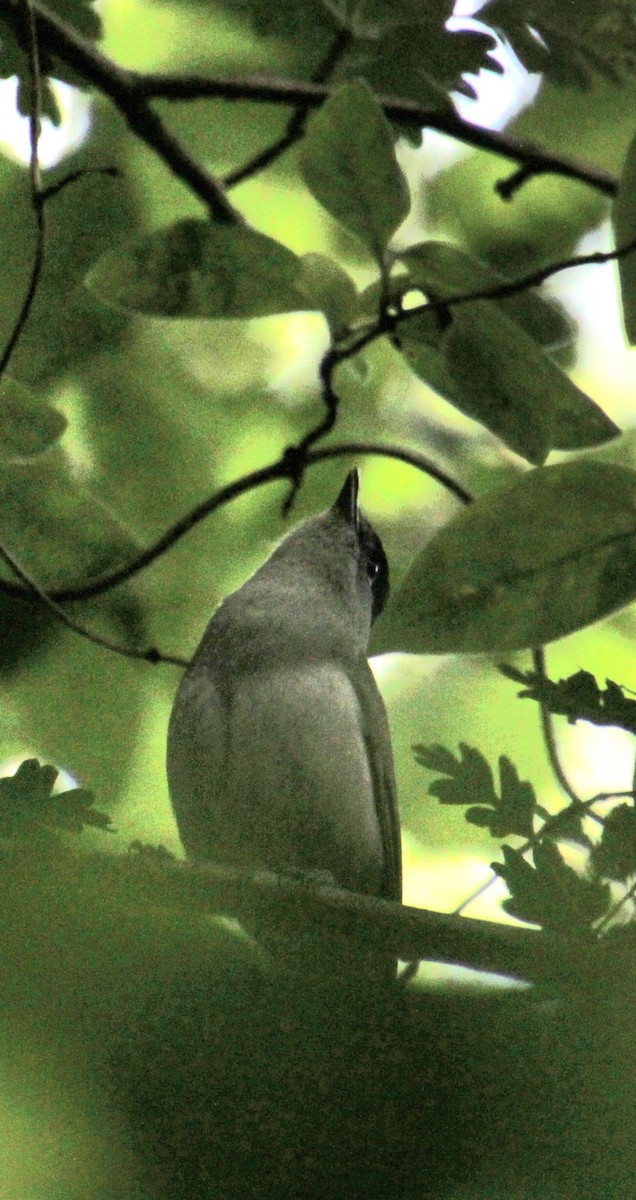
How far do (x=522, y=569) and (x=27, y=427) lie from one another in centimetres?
82

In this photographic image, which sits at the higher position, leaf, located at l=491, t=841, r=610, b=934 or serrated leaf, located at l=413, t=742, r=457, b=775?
serrated leaf, located at l=413, t=742, r=457, b=775

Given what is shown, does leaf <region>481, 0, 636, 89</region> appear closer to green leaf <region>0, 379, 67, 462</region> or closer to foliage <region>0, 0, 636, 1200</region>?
foliage <region>0, 0, 636, 1200</region>

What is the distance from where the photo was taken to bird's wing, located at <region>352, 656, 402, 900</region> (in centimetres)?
283

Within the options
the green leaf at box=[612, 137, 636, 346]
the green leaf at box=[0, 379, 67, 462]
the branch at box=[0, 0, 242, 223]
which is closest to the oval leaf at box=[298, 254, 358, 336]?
the green leaf at box=[612, 137, 636, 346]

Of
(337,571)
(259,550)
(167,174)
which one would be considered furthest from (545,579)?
(337,571)

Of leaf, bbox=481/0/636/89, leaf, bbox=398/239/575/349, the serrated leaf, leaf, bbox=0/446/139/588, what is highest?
leaf, bbox=481/0/636/89

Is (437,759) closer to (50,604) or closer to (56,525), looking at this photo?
(50,604)

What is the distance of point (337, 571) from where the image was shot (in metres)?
3.62

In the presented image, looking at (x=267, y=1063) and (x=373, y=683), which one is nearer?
(x=267, y=1063)

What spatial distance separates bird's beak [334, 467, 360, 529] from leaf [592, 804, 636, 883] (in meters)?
1.74

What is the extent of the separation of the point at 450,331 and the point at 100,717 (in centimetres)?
78

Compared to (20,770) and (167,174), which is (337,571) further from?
(20,770)

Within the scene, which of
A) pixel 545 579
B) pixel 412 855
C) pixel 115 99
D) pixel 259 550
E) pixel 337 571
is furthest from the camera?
pixel 337 571

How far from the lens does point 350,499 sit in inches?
118
